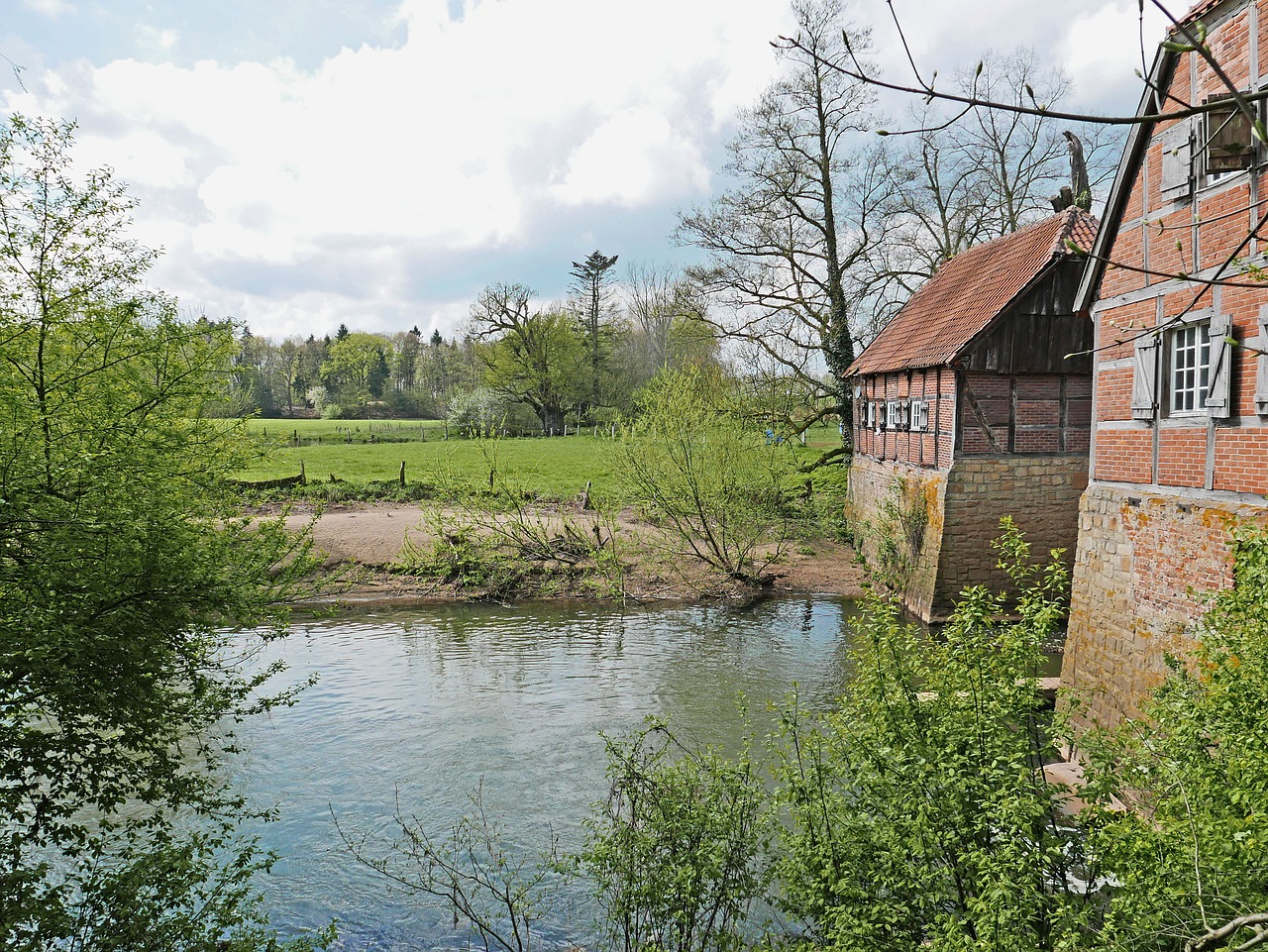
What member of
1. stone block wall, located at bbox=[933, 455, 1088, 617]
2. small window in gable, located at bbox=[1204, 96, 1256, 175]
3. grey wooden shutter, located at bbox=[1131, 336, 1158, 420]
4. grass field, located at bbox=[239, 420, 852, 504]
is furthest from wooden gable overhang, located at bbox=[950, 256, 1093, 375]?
grass field, located at bbox=[239, 420, 852, 504]

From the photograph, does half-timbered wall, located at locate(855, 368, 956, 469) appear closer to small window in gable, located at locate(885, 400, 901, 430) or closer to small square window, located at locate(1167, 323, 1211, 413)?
small window in gable, located at locate(885, 400, 901, 430)

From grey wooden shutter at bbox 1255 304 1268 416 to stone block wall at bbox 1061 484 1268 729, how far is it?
34.3 inches

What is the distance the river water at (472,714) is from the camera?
771cm

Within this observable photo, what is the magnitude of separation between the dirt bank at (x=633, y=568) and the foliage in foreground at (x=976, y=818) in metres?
12.6

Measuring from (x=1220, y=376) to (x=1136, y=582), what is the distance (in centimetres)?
241

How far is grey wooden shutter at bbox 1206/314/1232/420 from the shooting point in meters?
7.80

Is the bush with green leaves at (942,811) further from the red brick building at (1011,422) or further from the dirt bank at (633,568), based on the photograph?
the dirt bank at (633,568)

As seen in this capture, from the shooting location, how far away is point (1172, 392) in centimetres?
890

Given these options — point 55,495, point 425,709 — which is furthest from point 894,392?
point 55,495

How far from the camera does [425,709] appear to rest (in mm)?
11914

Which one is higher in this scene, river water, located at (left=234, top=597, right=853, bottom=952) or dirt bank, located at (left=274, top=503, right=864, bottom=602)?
dirt bank, located at (left=274, top=503, right=864, bottom=602)

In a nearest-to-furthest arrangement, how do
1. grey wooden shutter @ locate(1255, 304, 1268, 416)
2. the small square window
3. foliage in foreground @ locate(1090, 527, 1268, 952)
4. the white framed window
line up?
foliage in foreground @ locate(1090, 527, 1268, 952)
grey wooden shutter @ locate(1255, 304, 1268, 416)
the small square window
the white framed window

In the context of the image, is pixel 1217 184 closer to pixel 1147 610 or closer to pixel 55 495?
pixel 1147 610

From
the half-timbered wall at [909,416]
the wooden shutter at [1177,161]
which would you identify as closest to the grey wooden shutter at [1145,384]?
the wooden shutter at [1177,161]
